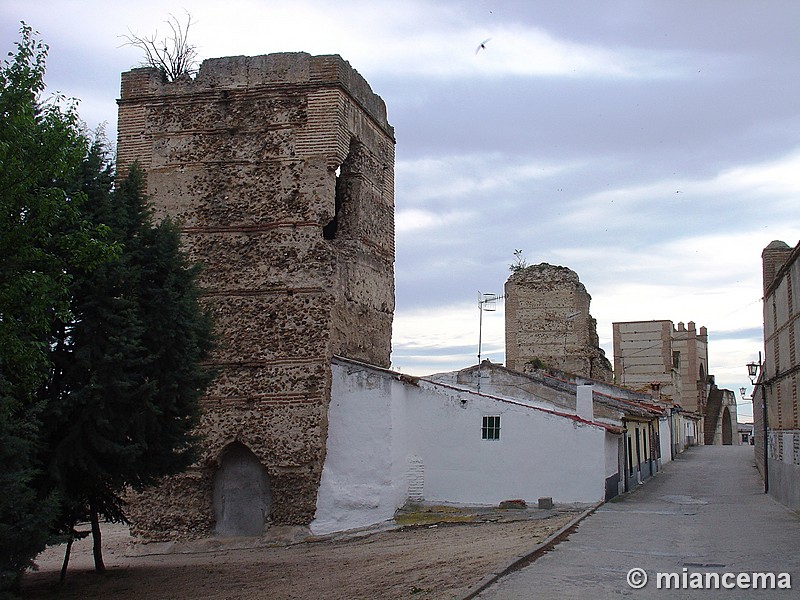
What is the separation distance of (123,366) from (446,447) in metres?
9.31

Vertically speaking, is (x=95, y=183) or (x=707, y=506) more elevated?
(x=95, y=183)

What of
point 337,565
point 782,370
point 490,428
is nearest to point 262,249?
point 490,428

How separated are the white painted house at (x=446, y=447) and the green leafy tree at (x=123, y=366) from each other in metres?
4.85

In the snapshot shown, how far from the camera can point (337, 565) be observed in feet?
44.6

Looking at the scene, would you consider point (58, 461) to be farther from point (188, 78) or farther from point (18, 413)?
point (188, 78)

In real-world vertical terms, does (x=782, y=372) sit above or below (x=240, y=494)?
above

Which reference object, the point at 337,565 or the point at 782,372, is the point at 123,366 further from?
the point at 782,372

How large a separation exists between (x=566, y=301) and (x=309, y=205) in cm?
2388

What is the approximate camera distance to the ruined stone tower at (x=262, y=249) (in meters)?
17.8

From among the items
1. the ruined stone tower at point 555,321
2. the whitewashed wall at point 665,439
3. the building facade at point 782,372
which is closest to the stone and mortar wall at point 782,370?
the building facade at point 782,372

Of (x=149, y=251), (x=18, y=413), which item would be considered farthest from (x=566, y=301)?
(x=18, y=413)

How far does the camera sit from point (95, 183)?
1285 cm

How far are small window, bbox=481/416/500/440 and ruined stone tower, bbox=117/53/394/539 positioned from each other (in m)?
2.88

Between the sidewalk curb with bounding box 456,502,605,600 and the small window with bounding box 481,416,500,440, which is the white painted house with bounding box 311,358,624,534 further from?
the sidewalk curb with bounding box 456,502,605,600
